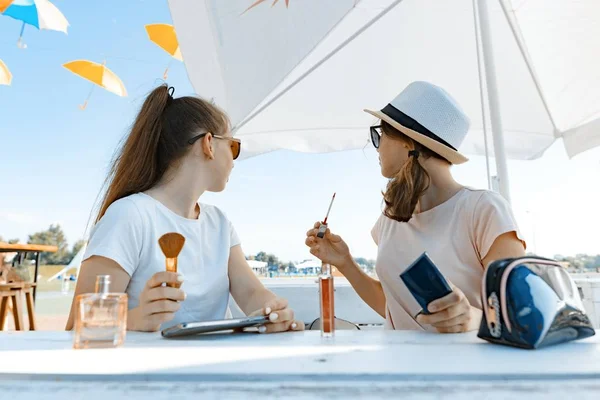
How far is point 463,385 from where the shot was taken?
40 centimetres

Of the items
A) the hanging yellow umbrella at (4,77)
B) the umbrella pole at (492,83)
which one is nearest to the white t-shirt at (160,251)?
the umbrella pole at (492,83)

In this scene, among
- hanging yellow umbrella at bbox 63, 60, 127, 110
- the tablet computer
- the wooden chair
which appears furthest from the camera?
hanging yellow umbrella at bbox 63, 60, 127, 110

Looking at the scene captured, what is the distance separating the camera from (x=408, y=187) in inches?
55.1

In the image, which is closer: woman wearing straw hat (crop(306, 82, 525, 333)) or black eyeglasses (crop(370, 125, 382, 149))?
woman wearing straw hat (crop(306, 82, 525, 333))

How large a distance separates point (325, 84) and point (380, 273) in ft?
5.57

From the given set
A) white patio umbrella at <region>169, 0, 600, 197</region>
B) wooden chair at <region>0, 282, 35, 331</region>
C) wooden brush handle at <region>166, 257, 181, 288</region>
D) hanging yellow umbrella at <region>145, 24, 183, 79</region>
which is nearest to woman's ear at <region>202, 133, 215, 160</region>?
wooden brush handle at <region>166, 257, 181, 288</region>

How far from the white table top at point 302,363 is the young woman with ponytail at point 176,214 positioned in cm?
41

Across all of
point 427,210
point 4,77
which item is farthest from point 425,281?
point 4,77

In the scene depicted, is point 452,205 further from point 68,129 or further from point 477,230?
point 68,129

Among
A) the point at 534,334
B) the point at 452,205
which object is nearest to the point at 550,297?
the point at 534,334

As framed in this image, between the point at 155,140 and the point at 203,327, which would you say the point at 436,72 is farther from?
the point at 203,327

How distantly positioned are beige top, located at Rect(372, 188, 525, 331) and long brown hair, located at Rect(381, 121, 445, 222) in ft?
0.27

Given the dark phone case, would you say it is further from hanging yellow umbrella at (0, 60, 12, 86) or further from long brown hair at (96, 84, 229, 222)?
hanging yellow umbrella at (0, 60, 12, 86)

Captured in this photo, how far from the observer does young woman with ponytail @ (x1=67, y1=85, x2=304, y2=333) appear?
43.3 inches
